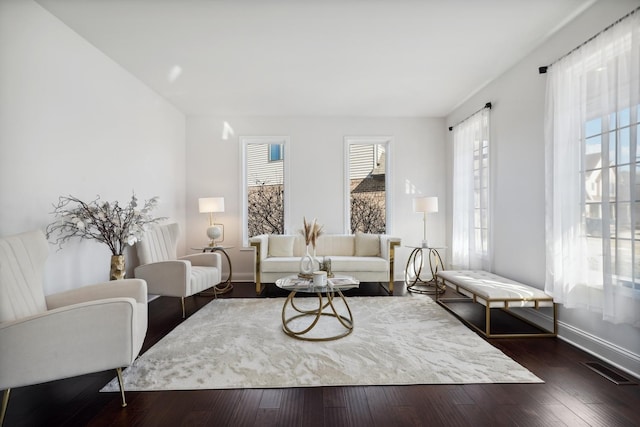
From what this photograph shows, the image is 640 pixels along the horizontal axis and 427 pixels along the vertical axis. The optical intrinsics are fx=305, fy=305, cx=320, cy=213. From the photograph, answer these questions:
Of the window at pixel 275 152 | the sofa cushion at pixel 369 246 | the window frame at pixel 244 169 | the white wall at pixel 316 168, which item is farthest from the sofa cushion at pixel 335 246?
the window at pixel 275 152

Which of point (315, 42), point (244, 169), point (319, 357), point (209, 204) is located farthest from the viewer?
point (244, 169)

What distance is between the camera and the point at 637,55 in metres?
2.03

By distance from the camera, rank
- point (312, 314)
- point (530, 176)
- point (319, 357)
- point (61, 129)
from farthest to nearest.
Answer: point (312, 314), point (530, 176), point (61, 129), point (319, 357)

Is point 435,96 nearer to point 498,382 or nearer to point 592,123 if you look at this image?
point 592,123

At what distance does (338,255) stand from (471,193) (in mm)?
2117

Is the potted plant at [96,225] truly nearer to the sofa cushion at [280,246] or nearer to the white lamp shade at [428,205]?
the sofa cushion at [280,246]

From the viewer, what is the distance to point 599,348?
235 centimetres

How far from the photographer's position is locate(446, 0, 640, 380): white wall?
7.49 ft

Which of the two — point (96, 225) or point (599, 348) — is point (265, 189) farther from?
point (599, 348)

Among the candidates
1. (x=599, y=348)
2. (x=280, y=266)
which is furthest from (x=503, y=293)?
(x=280, y=266)

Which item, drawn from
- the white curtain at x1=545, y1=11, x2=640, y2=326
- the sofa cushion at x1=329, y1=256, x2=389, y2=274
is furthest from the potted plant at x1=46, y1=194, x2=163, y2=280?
the white curtain at x1=545, y1=11, x2=640, y2=326

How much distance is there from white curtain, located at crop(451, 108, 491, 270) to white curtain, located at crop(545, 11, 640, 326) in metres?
1.18

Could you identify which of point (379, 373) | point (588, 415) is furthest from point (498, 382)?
point (379, 373)

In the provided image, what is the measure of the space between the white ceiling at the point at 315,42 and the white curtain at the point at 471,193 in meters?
0.57
